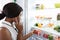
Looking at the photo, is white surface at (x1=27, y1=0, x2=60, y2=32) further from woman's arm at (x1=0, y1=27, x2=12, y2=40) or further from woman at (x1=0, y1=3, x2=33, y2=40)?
woman's arm at (x1=0, y1=27, x2=12, y2=40)

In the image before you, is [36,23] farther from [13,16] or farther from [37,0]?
[13,16]

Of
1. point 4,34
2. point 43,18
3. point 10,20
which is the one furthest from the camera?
point 43,18

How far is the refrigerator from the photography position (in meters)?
1.76

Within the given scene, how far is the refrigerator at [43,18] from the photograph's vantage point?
5.79 ft

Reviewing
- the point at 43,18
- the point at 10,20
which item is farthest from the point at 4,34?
the point at 43,18

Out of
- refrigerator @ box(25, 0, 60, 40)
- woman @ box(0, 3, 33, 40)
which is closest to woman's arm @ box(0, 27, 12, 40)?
woman @ box(0, 3, 33, 40)

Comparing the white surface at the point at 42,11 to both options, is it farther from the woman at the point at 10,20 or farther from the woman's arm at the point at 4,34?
the woman's arm at the point at 4,34

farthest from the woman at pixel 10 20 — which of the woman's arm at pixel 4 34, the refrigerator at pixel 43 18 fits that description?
the refrigerator at pixel 43 18

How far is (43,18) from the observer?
196 cm

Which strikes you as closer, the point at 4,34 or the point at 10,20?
the point at 4,34

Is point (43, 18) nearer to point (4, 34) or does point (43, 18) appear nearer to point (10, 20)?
point (10, 20)

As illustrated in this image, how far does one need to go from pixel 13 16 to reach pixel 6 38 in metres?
0.24

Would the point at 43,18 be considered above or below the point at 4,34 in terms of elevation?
above

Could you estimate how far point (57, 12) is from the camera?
5.75ft
